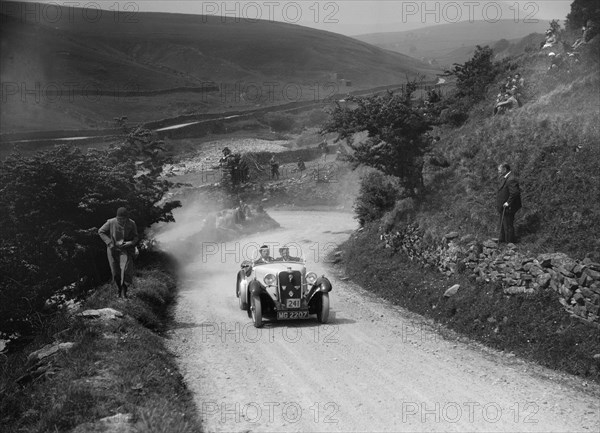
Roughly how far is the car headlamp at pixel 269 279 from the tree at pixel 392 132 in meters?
8.36

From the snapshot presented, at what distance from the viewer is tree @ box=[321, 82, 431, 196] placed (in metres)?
22.6

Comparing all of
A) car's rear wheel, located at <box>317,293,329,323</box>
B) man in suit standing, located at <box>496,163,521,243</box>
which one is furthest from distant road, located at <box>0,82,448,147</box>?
man in suit standing, located at <box>496,163,521,243</box>

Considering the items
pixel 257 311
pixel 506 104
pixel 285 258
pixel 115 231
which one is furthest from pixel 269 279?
pixel 506 104

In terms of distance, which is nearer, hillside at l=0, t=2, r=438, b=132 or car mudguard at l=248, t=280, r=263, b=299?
car mudguard at l=248, t=280, r=263, b=299

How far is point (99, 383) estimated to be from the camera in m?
10.1

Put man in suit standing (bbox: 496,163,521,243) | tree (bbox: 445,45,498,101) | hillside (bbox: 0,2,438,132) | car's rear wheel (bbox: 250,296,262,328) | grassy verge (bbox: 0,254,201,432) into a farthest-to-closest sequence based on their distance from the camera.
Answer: hillside (bbox: 0,2,438,132)
tree (bbox: 445,45,498,101)
man in suit standing (bbox: 496,163,521,243)
car's rear wheel (bbox: 250,296,262,328)
grassy verge (bbox: 0,254,201,432)

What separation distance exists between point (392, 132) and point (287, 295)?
919 cm

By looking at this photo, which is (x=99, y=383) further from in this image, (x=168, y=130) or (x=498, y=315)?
(x=168, y=130)

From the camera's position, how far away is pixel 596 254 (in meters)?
13.7

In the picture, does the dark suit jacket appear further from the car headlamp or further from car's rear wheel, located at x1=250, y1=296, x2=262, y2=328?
car's rear wheel, located at x1=250, y1=296, x2=262, y2=328

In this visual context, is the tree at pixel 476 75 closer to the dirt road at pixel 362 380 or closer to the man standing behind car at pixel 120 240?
the dirt road at pixel 362 380

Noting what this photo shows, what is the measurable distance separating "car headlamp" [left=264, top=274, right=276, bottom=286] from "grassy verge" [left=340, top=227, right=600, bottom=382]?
176 inches

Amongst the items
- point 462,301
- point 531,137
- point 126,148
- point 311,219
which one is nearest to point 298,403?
point 462,301

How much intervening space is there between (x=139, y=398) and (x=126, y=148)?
2045 centimetres
